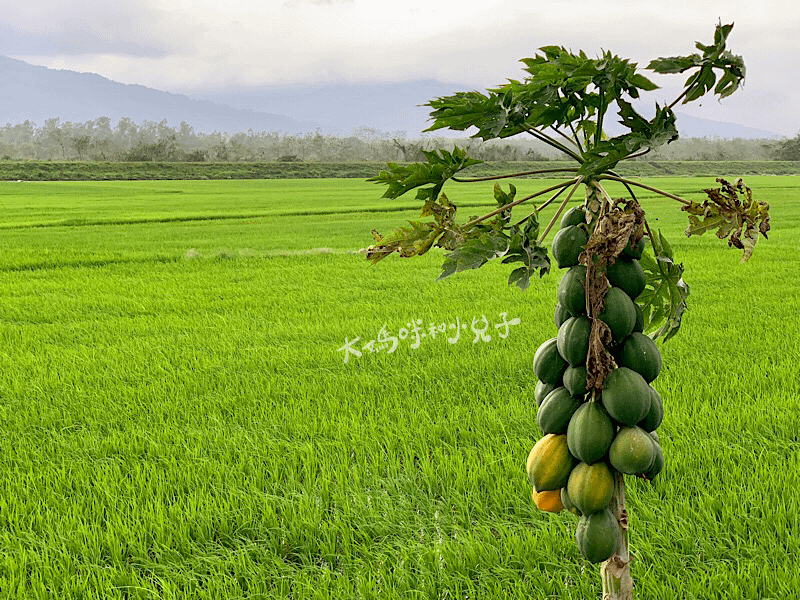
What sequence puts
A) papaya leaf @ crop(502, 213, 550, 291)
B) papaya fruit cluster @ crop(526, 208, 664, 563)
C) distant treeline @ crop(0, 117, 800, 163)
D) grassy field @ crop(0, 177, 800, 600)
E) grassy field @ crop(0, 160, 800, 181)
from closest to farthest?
papaya fruit cluster @ crop(526, 208, 664, 563), papaya leaf @ crop(502, 213, 550, 291), grassy field @ crop(0, 177, 800, 600), grassy field @ crop(0, 160, 800, 181), distant treeline @ crop(0, 117, 800, 163)

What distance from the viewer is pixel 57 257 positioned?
1164 centimetres

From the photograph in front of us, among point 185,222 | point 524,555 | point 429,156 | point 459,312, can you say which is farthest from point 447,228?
point 185,222

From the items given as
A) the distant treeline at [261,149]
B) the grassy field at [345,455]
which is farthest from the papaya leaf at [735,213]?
the distant treeline at [261,149]

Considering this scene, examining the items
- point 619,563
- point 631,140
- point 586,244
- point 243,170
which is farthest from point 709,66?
point 243,170

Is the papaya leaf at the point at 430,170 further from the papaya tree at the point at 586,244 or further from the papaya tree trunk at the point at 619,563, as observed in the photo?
the papaya tree trunk at the point at 619,563

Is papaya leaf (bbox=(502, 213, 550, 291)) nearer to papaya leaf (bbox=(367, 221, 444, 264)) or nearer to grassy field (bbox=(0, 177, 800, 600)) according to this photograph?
papaya leaf (bbox=(367, 221, 444, 264))

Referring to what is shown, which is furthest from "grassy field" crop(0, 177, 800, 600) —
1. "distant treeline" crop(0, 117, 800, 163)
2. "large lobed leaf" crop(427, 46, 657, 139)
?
"distant treeline" crop(0, 117, 800, 163)

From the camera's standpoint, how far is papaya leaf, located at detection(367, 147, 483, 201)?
113cm

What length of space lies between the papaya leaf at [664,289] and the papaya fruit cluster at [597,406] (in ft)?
0.45

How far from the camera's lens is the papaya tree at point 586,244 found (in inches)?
37.7

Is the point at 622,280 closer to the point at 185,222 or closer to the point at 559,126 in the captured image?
the point at 559,126

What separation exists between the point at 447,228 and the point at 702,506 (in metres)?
2.30

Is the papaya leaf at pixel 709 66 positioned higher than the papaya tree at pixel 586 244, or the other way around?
the papaya leaf at pixel 709 66

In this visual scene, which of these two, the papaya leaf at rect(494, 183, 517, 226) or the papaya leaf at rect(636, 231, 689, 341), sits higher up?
the papaya leaf at rect(494, 183, 517, 226)
